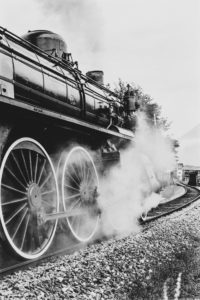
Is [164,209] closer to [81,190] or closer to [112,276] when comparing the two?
[81,190]

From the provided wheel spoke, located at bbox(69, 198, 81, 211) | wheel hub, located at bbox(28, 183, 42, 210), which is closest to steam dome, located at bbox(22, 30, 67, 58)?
wheel spoke, located at bbox(69, 198, 81, 211)

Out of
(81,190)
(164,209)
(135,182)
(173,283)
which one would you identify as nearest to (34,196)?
(81,190)

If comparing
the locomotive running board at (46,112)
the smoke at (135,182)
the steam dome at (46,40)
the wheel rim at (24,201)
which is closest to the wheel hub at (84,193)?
the smoke at (135,182)

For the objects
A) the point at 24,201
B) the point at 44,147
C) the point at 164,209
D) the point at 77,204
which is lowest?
the point at 164,209

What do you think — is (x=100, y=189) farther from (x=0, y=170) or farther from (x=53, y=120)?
(x=0, y=170)

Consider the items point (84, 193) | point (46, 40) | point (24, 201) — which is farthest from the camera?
point (46, 40)

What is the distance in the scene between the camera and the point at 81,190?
Result: 5.95 metres

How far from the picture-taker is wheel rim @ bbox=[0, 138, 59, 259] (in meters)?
4.32

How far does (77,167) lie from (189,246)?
6.89 feet

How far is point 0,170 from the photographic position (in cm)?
399

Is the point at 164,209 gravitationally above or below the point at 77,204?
below

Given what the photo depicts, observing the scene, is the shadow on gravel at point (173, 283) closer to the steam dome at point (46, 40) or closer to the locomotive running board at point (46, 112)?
the locomotive running board at point (46, 112)

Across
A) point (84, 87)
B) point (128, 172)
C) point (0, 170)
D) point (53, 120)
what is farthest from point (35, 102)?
point (128, 172)

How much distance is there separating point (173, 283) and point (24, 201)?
Answer: 6.44 ft
